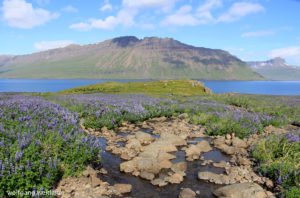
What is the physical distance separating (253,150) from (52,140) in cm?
815

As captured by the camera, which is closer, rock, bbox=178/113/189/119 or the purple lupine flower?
the purple lupine flower

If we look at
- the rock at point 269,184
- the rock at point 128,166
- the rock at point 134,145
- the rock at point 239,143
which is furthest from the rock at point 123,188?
the rock at point 239,143

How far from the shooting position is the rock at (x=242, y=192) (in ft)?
26.5

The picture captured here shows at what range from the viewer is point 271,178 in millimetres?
9570

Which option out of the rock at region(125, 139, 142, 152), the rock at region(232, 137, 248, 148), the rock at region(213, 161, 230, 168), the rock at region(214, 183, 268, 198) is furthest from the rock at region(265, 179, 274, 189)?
the rock at region(125, 139, 142, 152)

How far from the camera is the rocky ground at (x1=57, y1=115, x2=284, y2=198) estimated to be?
838cm

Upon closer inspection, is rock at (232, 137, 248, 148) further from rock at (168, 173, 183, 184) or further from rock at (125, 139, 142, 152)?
rock at (168, 173, 183, 184)

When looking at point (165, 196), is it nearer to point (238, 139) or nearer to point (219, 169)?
point (219, 169)

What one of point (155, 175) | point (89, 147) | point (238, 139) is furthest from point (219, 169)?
point (89, 147)

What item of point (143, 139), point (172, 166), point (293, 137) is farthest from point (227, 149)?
point (143, 139)

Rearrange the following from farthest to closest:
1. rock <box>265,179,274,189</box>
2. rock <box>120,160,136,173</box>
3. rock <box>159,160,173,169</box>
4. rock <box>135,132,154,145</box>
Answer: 1. rock <box>135,132,154,145</box>
2. rock <box>159,160,173,169</box>
3. rock <box>120,160,136,173</box>
4. rock <box>265,179,274,189</box>

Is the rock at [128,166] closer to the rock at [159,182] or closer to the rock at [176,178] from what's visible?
the rock at [159,182]

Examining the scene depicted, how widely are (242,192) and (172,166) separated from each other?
315 centimetres

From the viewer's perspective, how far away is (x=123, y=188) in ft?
28.9
